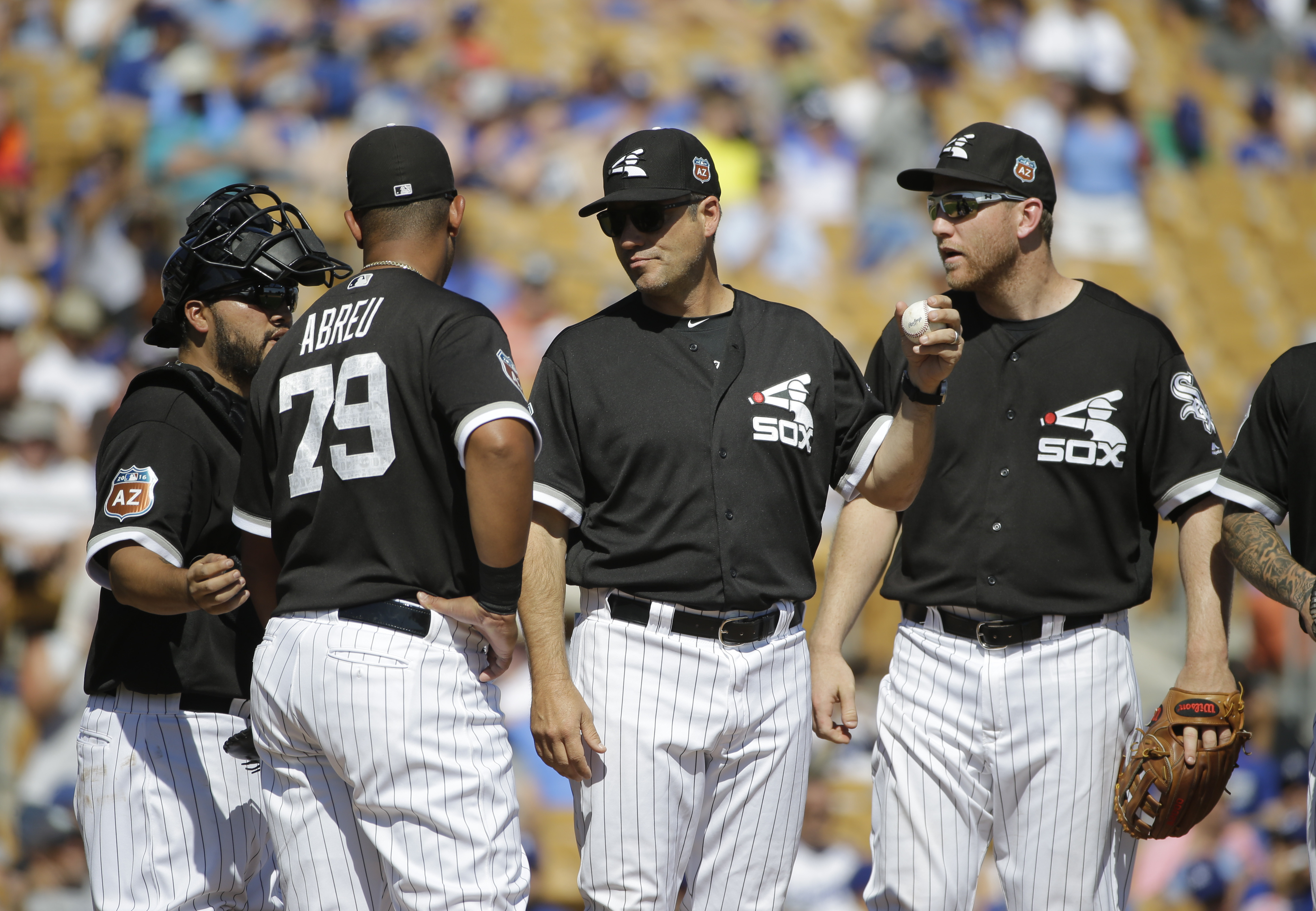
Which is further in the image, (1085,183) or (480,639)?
(1085,183)

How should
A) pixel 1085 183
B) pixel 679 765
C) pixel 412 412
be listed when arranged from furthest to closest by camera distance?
pixel 1085 183 < pixel 679 765 < pixel 412 412

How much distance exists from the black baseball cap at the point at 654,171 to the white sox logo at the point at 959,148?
0.67 metres

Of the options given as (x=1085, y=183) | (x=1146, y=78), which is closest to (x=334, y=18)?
(x=1085, y=183)

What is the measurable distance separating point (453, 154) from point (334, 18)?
5.73 feet

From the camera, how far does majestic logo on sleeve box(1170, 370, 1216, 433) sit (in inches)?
122

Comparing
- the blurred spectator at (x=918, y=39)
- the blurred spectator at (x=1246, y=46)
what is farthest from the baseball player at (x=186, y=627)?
the blurred spectator at (x=1246, y=46)

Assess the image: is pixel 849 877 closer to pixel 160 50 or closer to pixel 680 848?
pixel 680 848

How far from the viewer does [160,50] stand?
905 centimetres

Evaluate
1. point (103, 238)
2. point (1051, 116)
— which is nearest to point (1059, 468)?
point (103, 238)

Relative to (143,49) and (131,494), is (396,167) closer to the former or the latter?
(131,494)

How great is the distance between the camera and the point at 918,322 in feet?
8.60

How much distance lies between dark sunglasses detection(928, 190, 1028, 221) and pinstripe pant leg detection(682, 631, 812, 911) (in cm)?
122

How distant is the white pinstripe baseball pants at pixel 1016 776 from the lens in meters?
2.99

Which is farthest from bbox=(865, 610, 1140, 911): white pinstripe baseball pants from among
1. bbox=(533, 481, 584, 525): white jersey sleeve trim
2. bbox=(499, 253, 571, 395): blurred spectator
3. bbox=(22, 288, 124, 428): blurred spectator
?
bbox=(22, 288, 124, 428): blurred spectator
